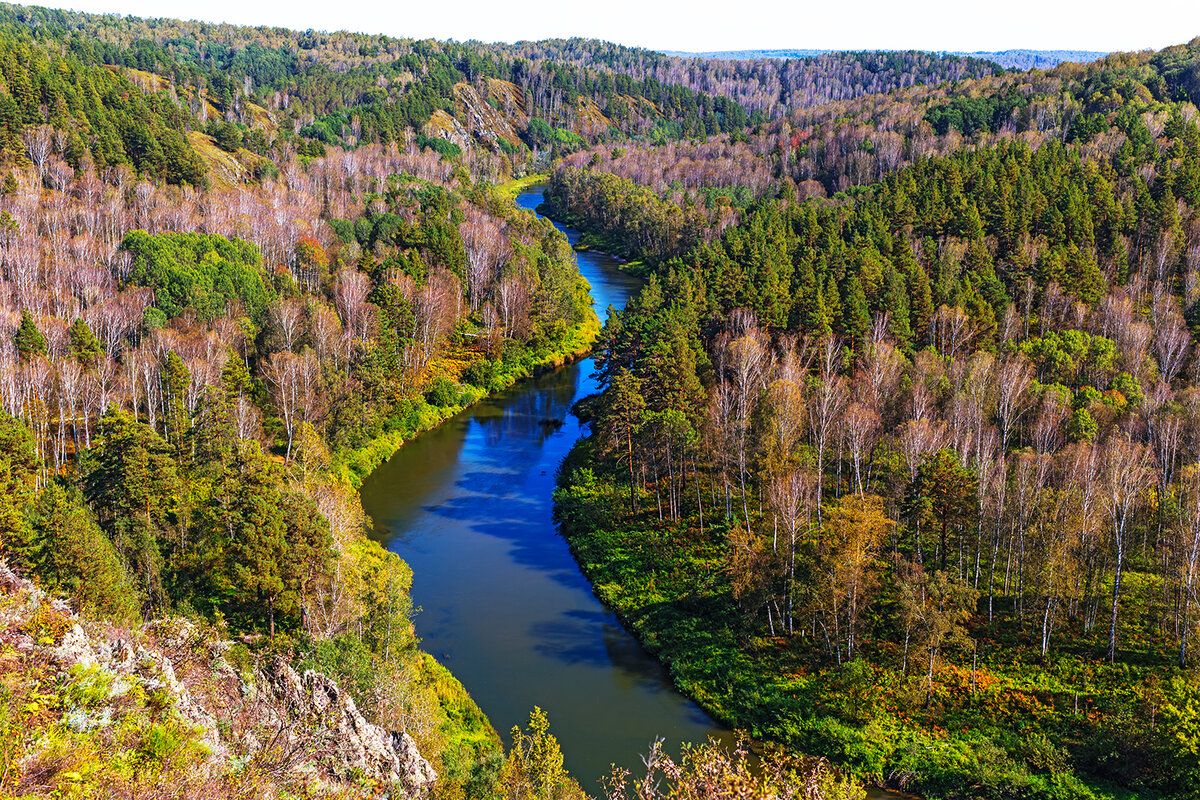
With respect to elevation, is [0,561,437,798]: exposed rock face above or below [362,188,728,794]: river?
above

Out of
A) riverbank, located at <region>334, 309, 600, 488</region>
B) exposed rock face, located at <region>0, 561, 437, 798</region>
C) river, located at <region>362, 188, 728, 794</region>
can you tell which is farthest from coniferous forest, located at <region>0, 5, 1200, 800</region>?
river, located at <region>362, 188, 728, 794</region>

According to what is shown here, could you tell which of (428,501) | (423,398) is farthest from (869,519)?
(423,398)

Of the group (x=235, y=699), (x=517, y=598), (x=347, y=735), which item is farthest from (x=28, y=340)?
(x=347, y=735)

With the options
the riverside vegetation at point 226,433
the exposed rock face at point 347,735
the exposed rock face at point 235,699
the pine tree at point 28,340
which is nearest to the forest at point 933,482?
the riverside vegetation at point 226,433

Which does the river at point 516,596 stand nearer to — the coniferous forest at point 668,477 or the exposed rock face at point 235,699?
the coniferous forest at point 668,477

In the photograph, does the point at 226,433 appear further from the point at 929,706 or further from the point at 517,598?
the point at 929,706

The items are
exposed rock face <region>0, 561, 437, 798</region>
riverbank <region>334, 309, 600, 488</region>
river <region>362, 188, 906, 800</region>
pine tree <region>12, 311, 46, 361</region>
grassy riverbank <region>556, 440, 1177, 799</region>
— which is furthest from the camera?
riverbank <region>334, 309, 600, 488</region>

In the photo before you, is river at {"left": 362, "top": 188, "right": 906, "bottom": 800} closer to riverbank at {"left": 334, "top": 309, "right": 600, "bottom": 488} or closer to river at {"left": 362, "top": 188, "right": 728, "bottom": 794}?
river at {"left": 362, "top": 188, "right": 728, "bottom": 794}
